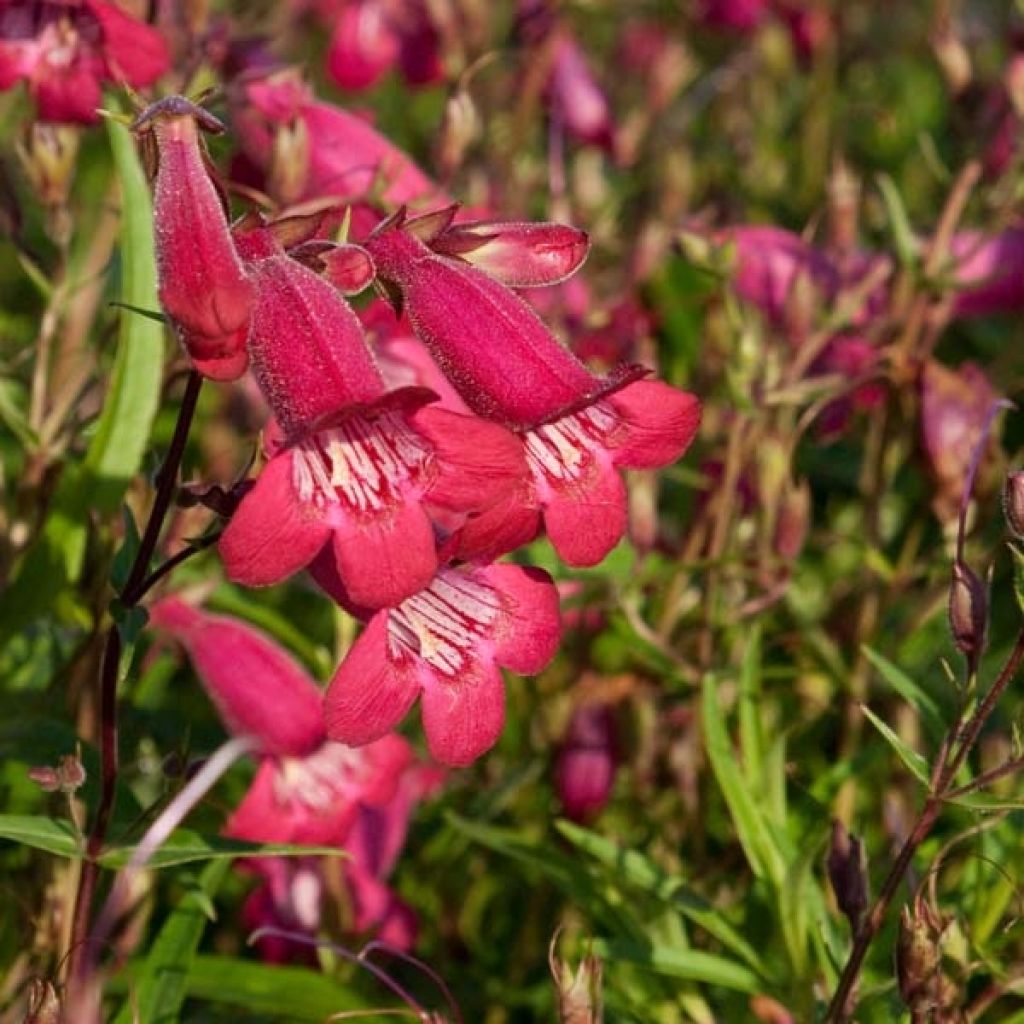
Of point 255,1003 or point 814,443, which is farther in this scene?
point 814,443

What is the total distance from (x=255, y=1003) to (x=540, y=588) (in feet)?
1.94

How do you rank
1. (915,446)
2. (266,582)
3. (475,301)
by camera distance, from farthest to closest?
(915,446) < (475,301) < (266,582)

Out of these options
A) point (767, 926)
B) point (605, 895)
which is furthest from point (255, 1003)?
point (767, 926)

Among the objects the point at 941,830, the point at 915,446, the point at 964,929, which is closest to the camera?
the point at 964,929

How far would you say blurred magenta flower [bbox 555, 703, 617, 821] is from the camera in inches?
80.7

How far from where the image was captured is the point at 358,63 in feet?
9.24

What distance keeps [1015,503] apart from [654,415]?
255 millimetres

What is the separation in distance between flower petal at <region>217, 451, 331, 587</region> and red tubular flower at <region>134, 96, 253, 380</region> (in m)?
0.07

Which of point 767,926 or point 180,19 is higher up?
point 180,19

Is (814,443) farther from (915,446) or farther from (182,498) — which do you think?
(182,498)

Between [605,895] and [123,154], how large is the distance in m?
0.79

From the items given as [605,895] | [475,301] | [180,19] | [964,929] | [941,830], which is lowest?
[941,830]

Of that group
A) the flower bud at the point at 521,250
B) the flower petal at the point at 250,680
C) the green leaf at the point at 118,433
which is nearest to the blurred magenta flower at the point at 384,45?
the green leaf at the point at 118,433

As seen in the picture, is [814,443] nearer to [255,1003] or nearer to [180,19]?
[180,19]
